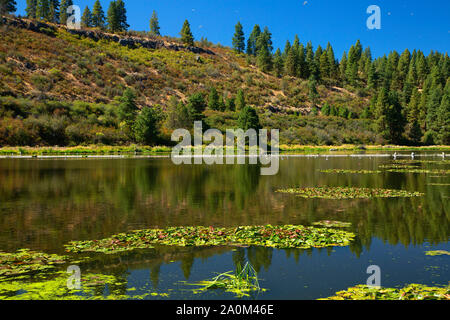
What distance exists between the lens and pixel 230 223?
51.0ft

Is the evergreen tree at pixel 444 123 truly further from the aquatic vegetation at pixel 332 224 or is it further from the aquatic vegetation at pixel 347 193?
the aquatic vegetation at pixel 332 224

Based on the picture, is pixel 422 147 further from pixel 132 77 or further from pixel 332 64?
pixel 132 77

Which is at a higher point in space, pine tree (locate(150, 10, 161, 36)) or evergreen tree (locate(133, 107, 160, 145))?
pine tree (locate(150, 10, 161, 36))

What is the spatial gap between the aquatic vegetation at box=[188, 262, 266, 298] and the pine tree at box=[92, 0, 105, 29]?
506 feet

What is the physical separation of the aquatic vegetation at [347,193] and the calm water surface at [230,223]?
128 centimetres

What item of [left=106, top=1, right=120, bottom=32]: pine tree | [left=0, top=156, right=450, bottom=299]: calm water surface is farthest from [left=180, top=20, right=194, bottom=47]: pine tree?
[left=0, top=156, right=450, bottom=299]: calm water surface

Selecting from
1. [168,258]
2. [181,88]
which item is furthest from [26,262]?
[181,88]

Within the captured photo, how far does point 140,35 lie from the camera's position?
150 meters

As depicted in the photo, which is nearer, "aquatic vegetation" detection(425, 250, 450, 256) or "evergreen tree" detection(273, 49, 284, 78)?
"aquatic vegetation" detection(425, 250, 450, 256)

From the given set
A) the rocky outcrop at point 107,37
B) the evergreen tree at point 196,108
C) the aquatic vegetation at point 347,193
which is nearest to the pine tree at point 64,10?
the rocky outcrop at point 107,37

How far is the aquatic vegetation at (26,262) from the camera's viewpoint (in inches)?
388

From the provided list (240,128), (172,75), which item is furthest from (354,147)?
(172,75)

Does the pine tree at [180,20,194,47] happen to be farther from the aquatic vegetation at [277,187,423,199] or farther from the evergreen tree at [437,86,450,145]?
the aquatic vegetation at [277,187,423,199]

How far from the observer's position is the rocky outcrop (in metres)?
116
